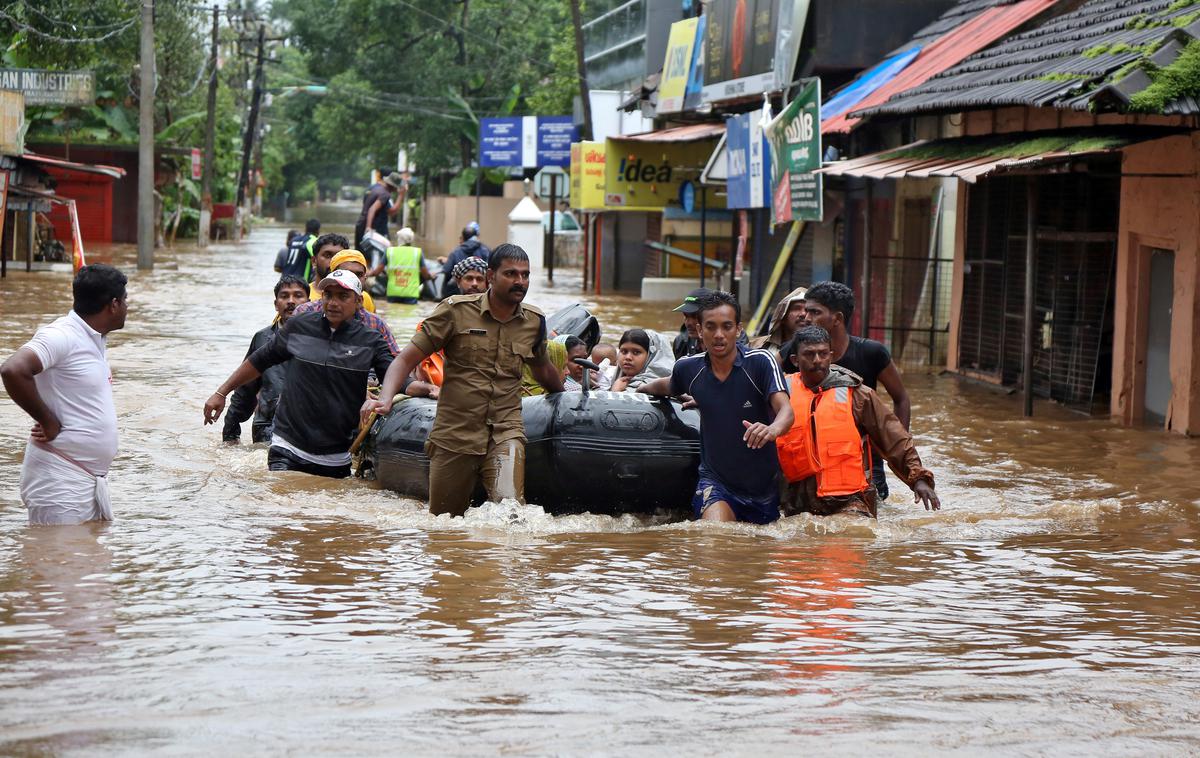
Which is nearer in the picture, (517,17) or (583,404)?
(583,404)

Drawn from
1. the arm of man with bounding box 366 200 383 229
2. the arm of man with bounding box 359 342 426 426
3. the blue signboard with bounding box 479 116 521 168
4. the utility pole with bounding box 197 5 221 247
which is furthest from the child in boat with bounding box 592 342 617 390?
the utility pole with bounding box 197 5 221 247

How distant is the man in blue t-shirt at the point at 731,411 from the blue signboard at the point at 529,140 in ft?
119

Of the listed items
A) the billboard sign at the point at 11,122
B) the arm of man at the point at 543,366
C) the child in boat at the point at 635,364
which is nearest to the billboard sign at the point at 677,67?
the billboard sign at the point at 11,122

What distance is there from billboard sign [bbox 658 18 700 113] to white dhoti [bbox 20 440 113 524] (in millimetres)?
21212

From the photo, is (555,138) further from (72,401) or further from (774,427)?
(72,401)

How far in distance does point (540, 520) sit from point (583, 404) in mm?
748

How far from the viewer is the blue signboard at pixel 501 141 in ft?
146

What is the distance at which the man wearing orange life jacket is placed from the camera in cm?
798

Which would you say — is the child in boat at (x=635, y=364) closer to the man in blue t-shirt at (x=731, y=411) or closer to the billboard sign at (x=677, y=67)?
the man in blue t-shirt at (x=731, y=411)

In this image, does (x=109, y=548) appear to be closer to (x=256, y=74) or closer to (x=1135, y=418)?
(x=1135, y=418)

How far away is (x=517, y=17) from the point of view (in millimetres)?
56469

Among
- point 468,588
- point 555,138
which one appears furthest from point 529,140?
point 468,588

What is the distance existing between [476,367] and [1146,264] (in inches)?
315

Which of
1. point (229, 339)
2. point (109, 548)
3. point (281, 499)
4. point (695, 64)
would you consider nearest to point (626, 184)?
point (695, 64)
